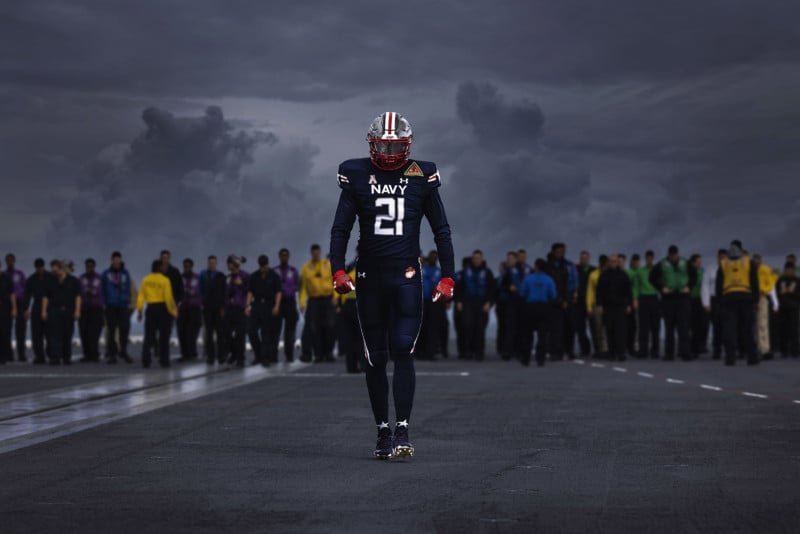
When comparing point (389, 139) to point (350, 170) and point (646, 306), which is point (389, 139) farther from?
point (646, 306)

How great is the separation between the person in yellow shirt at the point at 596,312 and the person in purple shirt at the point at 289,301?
6508 mm

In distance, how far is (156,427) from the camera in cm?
1134

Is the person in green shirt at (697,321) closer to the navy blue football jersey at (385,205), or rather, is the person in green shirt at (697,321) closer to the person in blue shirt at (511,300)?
the person in blue shirt at (511,300)

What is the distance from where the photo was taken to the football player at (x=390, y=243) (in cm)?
898

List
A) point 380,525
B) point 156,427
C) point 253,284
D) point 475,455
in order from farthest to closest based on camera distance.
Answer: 1. point 253,284
2. point 156,427
3. point 475,455
4. point 380,525

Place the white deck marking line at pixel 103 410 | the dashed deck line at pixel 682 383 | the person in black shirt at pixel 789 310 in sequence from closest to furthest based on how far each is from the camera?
the white deck marking line at pixel 103 410
the dashed deck line at pixel 682 383
the person in black shirt at pixel 789 310

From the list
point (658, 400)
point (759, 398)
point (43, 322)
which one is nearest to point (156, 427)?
point (658, 400)

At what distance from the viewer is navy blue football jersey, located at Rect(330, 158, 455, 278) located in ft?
29.7

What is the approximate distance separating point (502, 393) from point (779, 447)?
265 inches

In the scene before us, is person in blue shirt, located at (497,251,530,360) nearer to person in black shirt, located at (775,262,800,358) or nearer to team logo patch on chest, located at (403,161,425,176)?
person in black shirt, located at (775,262,800,358)

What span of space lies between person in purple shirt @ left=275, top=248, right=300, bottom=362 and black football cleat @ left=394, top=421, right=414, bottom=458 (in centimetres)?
1650

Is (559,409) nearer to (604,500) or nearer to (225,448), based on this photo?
(225,448)

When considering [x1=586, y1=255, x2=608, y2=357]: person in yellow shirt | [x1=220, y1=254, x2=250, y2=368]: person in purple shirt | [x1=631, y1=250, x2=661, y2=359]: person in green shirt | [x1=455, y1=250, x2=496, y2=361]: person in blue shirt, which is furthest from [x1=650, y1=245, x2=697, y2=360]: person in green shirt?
[x1=220, y1=254, x2=250, y2=368]: person in purple shirt

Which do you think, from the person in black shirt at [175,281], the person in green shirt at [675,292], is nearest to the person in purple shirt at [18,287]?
the person in black shirt at [175,281]
